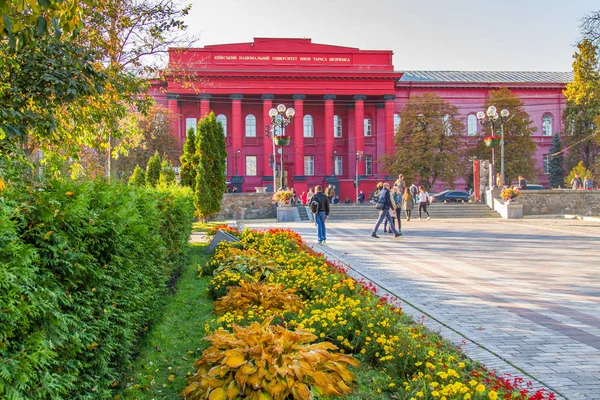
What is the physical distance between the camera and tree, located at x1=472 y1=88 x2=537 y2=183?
48316 millimetres

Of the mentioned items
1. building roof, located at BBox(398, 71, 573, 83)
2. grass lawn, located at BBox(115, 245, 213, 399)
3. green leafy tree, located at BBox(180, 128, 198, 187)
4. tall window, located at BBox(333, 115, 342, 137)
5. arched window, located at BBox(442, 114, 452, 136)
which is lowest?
grass lawn, located at BBox(115, 245, 213, 399)

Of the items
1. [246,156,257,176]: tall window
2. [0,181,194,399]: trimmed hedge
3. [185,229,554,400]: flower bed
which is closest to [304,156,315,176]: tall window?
[246,156,257,176]: tall window

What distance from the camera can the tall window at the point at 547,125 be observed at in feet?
191

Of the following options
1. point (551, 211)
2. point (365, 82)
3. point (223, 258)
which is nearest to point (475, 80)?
point (365, 82)

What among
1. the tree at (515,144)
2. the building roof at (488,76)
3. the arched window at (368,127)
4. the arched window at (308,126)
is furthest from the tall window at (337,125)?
the tree at (515,144)

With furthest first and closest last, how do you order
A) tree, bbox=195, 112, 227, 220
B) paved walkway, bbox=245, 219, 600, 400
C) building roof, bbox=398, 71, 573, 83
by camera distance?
building roof, bbox=398, 71, 573, 83 < tree, bbox=195, 112, 227, 220 < paved walkway, bbox=245, 219, 600, 400

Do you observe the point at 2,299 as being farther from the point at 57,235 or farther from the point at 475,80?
the point at 475,80

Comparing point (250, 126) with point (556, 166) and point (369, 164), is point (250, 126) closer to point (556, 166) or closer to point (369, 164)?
point (369, 164)

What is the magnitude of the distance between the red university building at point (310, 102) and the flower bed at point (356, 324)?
125 feet

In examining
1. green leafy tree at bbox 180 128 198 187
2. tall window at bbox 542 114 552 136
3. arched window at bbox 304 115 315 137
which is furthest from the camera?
tall window at bbox 542 114 552 136

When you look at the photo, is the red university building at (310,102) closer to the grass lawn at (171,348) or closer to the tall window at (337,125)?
the tall window at (337,125)

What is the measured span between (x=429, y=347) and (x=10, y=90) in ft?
20.5

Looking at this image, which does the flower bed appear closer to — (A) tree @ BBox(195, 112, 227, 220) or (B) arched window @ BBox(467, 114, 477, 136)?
(A) tree @ BBox(195, 112, 227, 220)

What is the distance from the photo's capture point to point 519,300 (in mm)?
7211
